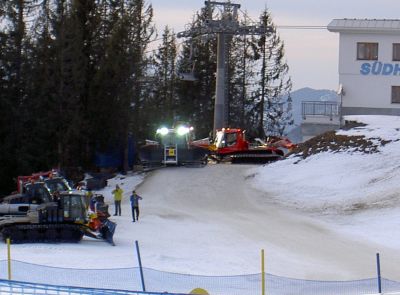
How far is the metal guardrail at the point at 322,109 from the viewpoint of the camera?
54047 mm

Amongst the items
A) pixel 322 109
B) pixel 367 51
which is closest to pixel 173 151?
pixel 322 109

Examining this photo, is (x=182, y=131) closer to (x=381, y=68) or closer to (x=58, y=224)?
(x=381, y=68)

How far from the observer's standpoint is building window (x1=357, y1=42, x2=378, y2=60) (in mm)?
54531

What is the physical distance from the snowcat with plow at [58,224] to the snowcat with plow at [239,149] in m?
24.2

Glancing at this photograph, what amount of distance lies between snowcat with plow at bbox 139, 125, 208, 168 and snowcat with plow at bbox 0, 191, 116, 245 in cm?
2110

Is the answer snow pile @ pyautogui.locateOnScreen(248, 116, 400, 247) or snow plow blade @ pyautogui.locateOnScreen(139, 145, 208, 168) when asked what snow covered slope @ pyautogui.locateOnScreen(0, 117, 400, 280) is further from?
snow plow blade @ pyautogui.locateOnScreen(139, 145, 208, 168)

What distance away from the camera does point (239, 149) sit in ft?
170

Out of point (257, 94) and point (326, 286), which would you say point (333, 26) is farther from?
point (326, 286)

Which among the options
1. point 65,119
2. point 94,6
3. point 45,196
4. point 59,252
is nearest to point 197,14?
point 94,6

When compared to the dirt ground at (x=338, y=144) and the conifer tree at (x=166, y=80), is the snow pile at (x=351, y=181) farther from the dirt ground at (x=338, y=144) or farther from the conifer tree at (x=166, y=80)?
the conifer tree at (x=166, y=80)

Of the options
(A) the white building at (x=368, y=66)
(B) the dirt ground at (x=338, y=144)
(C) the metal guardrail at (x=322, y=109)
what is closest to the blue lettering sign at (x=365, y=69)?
(A) the white building at (x=368, y=66)

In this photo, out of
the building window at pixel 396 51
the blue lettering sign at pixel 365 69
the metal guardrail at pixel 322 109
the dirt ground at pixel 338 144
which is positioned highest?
the building window at pixel 396 51

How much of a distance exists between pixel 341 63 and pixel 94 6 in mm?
15900

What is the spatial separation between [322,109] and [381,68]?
445cm
